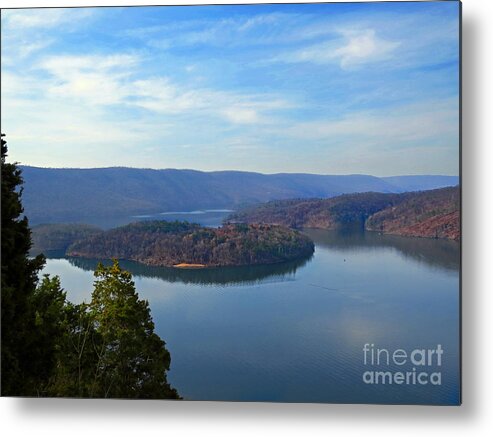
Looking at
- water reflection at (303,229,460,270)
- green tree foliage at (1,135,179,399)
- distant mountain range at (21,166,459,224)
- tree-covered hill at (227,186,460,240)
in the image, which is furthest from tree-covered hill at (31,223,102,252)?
water reflection at (303,229,460,270)

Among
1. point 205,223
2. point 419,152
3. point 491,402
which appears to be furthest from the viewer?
point 205,223

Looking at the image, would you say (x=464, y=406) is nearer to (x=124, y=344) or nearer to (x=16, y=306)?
(x=124, y=344)

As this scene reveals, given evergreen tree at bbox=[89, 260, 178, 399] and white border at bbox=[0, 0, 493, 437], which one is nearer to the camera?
white border at bbox=[0, 0, 493, 437]

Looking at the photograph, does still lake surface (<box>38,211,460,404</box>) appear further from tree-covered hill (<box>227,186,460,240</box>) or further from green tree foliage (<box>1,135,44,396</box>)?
green tree foliage (<box>1,135,44,396</box>)

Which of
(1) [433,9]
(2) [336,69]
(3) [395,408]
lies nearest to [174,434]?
(3) [395,408]

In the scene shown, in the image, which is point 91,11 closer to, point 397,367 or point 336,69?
point 336,69

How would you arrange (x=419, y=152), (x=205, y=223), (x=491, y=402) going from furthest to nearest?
(x=205, y=223), (x=419, y=152), (x=491, y=402)

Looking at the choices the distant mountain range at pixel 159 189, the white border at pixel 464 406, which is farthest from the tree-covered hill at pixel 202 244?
the white border at pixel 464 406
